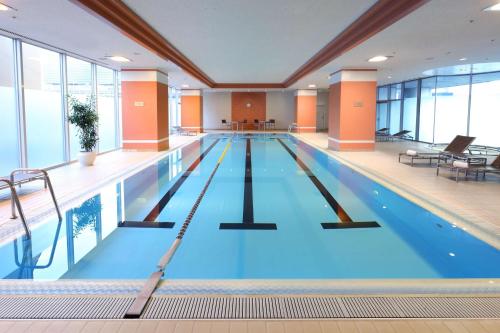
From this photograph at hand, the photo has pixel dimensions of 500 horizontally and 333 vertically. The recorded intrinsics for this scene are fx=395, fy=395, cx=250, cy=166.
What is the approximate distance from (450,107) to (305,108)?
8.17 m

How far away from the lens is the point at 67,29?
688 cm

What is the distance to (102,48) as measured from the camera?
8.81 metres

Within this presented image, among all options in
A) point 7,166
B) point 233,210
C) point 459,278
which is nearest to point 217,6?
point 233,210

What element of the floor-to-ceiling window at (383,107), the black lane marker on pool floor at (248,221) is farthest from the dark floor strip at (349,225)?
the floor-to-ceiling window at (383,107)

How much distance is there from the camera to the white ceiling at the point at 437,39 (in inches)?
224

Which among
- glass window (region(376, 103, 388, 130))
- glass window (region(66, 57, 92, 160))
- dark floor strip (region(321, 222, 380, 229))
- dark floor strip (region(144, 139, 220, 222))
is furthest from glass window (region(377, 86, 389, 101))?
dark floor strip (region(321, 222, 380, 229))

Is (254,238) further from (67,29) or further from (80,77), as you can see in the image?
(80,77)

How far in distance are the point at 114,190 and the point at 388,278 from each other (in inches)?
200

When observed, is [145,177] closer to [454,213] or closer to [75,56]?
[75,56]

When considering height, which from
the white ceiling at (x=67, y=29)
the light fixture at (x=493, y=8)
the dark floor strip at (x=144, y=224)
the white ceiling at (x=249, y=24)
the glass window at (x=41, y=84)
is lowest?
the dark floor strip at (x=144, y=224)

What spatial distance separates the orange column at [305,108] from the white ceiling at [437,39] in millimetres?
10478

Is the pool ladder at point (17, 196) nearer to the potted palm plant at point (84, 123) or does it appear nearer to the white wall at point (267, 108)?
the potted palm plant at point (84, 123)

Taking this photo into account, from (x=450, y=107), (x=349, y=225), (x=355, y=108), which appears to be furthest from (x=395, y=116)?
(x=349, y=225)

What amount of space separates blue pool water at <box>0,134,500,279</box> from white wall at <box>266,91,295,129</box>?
20589 mm
